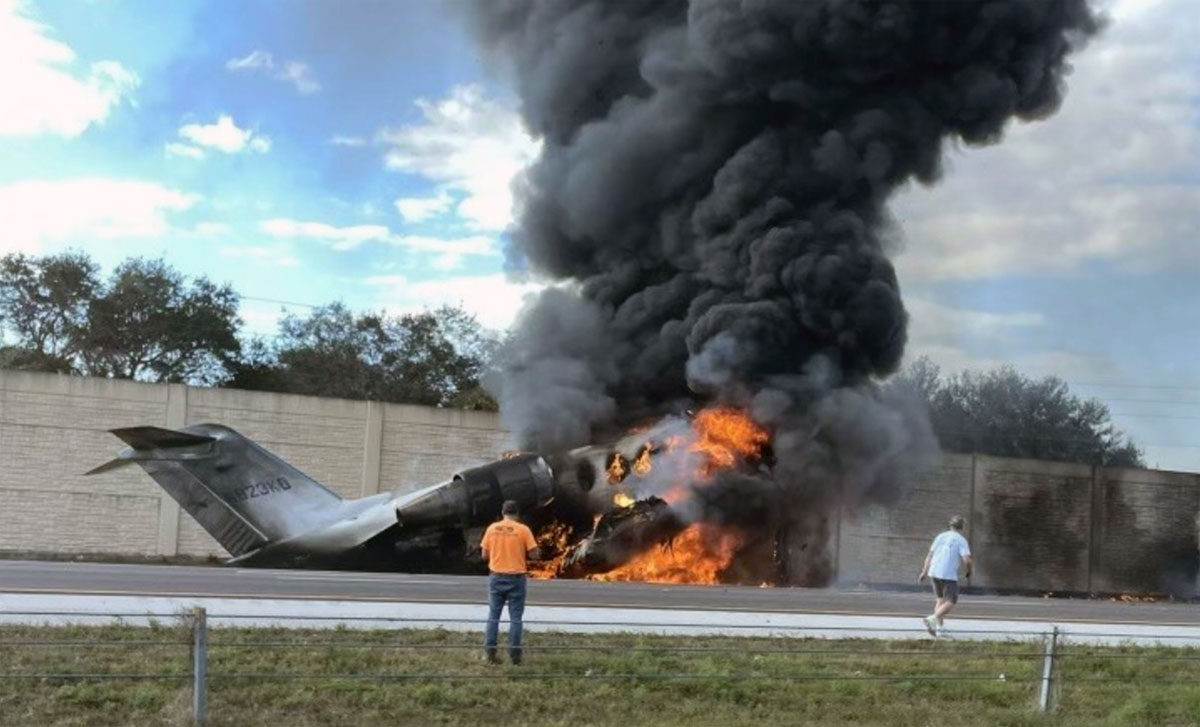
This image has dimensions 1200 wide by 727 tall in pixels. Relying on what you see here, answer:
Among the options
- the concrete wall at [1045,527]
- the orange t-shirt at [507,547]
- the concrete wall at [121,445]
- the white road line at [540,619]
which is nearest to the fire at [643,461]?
the concrete wall at [121,445]

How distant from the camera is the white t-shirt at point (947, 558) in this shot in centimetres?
1673

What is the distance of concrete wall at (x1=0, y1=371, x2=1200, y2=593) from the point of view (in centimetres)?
3331

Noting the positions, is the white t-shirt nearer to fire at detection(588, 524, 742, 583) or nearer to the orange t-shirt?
the orange t-shirt

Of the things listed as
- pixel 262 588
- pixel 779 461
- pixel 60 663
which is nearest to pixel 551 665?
pixel 60 663

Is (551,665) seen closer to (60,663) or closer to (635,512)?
(60,663)

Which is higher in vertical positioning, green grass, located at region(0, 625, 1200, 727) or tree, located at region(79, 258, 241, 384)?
tree, located at region(79, 258, 241, 384)

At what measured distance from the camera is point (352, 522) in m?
26.7

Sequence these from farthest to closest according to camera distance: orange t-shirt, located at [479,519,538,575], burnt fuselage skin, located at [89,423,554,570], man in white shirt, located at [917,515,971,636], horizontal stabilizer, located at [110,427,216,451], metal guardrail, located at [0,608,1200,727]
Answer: burnt fuselage skin, located at [89,423,554,570], horizontal stabilizer, located at [110,427,216,451], man in white shirt, located at [917,515,971,636], orange t-shirt, located at [479,519,538,575], metal guardrail, located at [0,608,1200,727]

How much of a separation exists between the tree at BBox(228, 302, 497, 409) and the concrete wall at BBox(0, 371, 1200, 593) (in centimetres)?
1454

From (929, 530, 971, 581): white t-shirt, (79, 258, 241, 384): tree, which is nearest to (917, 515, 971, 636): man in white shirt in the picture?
(929, 530, 971, 581): white t-shirt

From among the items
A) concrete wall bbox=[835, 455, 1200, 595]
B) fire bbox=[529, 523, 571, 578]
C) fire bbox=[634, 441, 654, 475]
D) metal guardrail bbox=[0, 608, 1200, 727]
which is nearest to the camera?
metal guardrail bbox=[0, 608, 1200, 727]

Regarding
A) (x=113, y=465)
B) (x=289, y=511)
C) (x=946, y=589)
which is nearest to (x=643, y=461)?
(x=289, y=511)

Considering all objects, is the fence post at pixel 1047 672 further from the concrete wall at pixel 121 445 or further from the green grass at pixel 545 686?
the concrete wall at pixel 121 445

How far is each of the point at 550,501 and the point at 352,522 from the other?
3.96 meters
